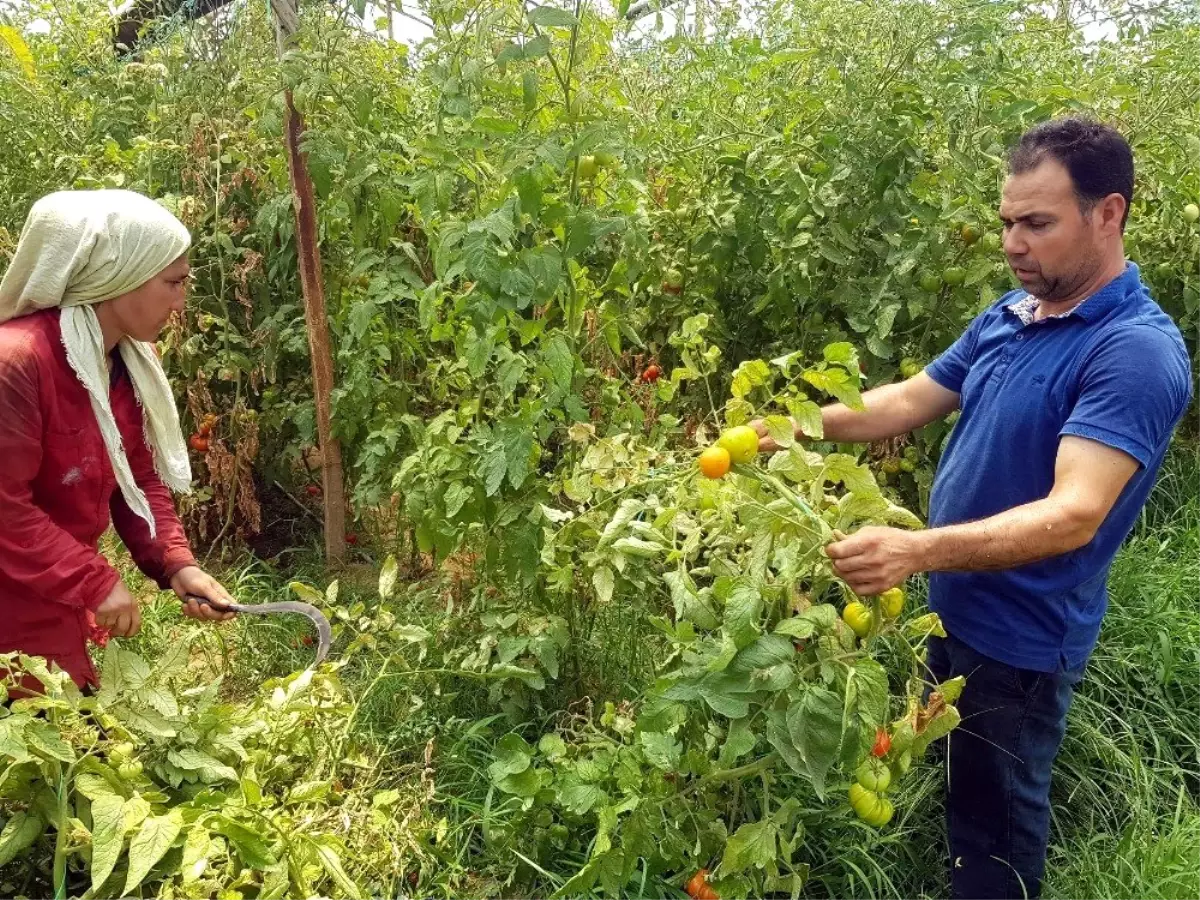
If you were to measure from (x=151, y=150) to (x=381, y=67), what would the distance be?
934 millimetres

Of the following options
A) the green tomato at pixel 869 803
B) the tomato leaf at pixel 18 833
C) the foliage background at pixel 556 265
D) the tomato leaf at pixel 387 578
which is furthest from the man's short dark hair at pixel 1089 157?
the tomato leaf at pixel 18 833

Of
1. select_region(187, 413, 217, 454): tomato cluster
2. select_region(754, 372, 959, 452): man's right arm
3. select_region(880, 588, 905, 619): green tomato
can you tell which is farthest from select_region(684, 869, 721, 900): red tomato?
select_region(187, 413, 217, 454): tomato cluster

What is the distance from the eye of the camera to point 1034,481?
1.81 metres

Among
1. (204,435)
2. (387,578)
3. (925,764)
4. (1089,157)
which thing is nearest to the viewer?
(1089,157)

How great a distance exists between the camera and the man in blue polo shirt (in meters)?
1.58

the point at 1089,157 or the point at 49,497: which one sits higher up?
the point at 1089,157

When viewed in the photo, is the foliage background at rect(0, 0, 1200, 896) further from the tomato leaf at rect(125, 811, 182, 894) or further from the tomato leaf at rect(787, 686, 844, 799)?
the tomato leaf at rect(125, 811, 182, 894)

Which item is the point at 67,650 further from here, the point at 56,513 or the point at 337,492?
the point at 337,492

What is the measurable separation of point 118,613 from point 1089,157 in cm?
206

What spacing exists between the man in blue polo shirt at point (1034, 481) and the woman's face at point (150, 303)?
128 centimetres

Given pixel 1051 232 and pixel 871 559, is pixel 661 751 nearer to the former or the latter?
pixel 871 559

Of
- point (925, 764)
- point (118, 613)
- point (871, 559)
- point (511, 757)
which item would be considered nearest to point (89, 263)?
point (118, 613)

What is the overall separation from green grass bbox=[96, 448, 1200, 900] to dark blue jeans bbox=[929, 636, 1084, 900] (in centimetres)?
18

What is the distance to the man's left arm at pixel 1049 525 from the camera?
5.04 ft
